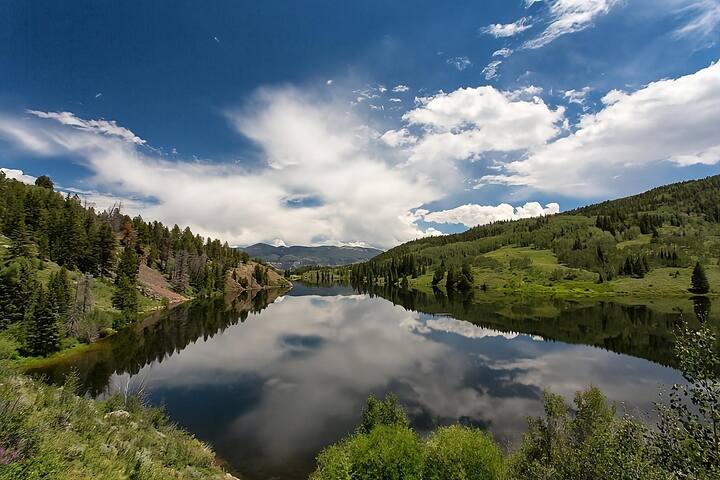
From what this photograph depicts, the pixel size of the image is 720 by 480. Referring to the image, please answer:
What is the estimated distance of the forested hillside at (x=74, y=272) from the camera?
61812 mm

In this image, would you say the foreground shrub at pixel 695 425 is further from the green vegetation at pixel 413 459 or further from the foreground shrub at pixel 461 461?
the green vegetation at pixel 413 459

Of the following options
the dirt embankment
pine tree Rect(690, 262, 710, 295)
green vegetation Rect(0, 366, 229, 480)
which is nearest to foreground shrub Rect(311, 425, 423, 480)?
green vegetation Rect(0, 366, 229, 480)

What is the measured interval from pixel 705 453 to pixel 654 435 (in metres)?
1.90

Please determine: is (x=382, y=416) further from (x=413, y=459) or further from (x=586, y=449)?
(x=586, y=449)

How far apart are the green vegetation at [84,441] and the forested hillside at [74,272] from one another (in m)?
29.9

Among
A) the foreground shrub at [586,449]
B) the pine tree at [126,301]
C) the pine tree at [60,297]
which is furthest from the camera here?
the pine tree at [126,301]

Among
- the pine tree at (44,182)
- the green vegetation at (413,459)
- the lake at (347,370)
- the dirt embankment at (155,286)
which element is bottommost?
the lake at (347,370)

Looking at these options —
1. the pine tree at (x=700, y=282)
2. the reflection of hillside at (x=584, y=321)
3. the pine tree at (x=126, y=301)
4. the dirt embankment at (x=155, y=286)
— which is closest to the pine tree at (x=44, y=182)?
the dirt embankment at (x=155, y=286)

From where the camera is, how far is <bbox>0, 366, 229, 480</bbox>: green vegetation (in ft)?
45.9

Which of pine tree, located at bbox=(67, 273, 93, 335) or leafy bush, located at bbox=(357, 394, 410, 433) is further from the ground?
pine tree, located at bbox=(67, 273, 93, 335)

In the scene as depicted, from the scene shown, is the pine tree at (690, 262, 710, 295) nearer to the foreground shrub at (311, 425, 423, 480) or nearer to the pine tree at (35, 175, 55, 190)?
the foreground shrub at (311, 425, 423, 480)

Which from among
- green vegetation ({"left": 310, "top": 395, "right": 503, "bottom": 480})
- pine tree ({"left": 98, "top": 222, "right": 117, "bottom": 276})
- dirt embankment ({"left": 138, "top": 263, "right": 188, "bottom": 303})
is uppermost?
pine tree ({"left": 98, "top": 222, "right": 117, "bottom": 276})

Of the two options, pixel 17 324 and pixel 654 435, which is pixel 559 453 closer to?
Answer: pixel 654 435

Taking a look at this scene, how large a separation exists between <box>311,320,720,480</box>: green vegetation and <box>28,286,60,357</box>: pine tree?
5927 cm
